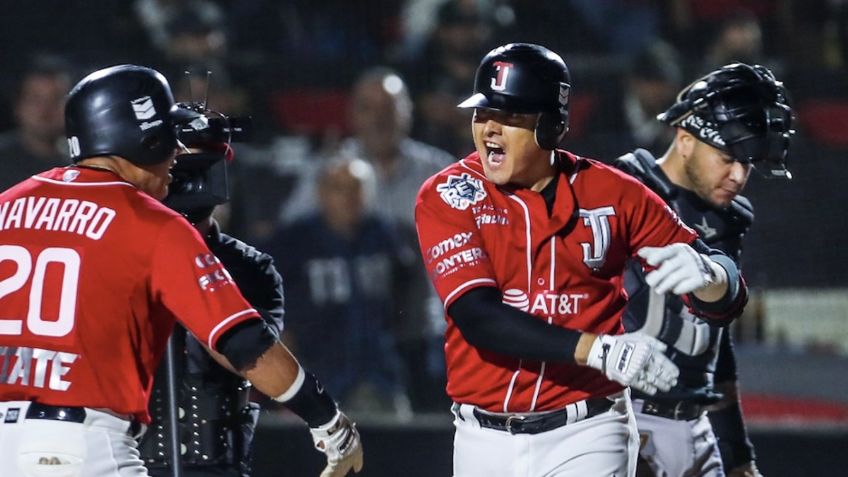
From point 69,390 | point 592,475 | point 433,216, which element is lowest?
point 592,475

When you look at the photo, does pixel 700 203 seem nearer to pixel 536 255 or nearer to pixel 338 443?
pixel 536 255

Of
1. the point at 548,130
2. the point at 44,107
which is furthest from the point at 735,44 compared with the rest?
the point at 548,130

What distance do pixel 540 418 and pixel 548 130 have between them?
0.78 m

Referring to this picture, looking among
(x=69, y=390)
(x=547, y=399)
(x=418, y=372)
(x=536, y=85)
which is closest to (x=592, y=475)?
(x=547, y=399)

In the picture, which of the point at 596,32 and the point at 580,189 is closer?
the point at 580,189

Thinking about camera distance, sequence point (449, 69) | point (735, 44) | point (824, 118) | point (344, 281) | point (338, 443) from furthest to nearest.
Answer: point (735, 44) → point (824, 118) → point (449, 69) → point (344, 281) → point (338, 443)

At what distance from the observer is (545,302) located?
12.8 ft

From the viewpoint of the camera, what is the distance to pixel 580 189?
399 cm

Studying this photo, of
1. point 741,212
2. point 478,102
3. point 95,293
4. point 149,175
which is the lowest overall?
point 741,212

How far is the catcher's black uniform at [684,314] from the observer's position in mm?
→ 4500

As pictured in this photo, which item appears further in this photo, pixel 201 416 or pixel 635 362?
pixel 201 416

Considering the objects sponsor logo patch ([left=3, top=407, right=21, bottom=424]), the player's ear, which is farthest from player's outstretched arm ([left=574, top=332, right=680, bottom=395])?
sponsor logo patch ([left=3, top=407, right=21, bottom=424])

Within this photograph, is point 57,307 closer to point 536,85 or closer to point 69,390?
point 69,390

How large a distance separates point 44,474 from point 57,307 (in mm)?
388
